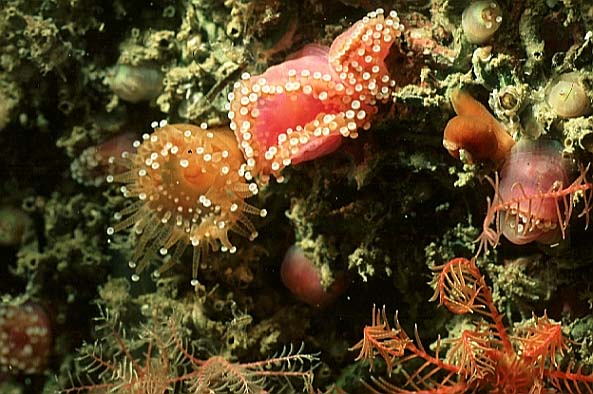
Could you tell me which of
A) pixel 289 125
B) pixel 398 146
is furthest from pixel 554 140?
pixel 289 125

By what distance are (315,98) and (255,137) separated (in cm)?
29

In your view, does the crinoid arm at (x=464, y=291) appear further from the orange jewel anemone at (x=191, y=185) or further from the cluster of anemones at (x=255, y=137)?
the orange jewel anemone at (x=191, y=185)

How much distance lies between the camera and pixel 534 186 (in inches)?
92.9

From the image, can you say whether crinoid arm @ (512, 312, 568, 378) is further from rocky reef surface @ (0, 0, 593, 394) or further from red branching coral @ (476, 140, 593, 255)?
red branching coral @ (476, 140, 593, 255)

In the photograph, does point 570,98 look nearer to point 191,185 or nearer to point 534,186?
point 534,186

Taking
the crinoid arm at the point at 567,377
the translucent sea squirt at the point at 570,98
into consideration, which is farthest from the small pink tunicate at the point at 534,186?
the crinoid arm at the point at 567,377

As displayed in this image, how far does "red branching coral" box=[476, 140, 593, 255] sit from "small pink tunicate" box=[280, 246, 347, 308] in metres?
0.92

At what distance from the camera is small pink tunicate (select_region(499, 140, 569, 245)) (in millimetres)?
2342

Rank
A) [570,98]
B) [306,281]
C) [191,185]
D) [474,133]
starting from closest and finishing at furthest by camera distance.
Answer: [570,98]
[474,133]
[191,185]
[306,281]

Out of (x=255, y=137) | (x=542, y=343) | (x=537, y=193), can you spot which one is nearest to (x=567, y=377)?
(x=542, y=343)

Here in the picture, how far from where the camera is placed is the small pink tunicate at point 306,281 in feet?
10.2

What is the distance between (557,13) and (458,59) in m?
0.37

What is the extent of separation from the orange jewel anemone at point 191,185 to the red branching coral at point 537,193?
1.01m

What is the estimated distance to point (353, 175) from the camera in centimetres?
277
